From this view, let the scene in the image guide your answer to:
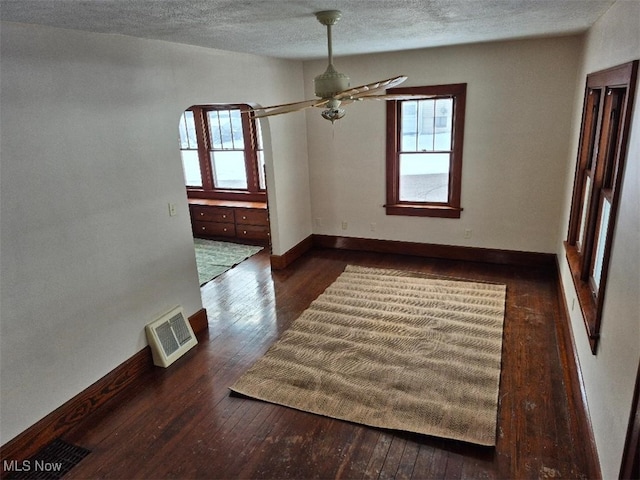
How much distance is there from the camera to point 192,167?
7352mm

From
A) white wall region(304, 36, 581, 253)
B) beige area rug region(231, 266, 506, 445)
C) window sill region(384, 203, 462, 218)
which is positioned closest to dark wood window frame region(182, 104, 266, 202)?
white wall region(304, 36, 581, 253)

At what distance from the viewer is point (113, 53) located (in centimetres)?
296

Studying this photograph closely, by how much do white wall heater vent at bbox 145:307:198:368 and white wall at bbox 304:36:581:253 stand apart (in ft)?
9.44

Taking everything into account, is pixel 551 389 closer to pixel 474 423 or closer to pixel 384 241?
pixel 474 423

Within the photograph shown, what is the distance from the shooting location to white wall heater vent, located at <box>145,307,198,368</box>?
11.3 feet

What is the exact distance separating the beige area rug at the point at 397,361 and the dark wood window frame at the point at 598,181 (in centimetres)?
82

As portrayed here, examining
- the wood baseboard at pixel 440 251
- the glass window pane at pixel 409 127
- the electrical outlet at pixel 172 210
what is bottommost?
the wood baseboard at pixel 440 251

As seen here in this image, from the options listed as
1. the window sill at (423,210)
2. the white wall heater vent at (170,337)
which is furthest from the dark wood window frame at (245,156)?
the white wall heater vent at (170,337)

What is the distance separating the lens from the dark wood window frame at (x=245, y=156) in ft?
21.9

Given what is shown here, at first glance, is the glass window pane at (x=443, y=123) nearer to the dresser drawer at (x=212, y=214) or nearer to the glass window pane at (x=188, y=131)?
the dresser drawer at (x=212, y=214)

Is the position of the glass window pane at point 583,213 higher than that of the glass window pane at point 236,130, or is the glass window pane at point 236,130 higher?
the glass window pane at point 236,130

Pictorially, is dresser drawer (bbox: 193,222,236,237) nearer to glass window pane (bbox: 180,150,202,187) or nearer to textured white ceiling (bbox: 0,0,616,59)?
glass window pane (bbox: 180,150,202,187)

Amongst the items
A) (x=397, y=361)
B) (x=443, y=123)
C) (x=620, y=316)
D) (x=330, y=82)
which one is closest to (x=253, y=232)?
(x=443, y=123)

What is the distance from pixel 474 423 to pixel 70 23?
11.1ft
